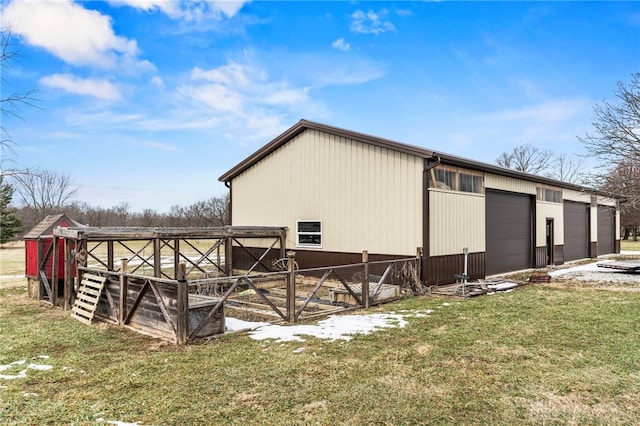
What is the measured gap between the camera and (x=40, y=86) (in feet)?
40.2

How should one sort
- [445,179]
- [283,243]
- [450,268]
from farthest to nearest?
[283,243] → [450,268] → [445,179]

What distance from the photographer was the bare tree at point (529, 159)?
51.5 meters

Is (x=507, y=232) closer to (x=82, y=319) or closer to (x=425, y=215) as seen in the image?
(x=425, y=215)

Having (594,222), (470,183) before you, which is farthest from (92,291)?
(594,222)

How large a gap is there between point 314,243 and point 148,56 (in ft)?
28.8

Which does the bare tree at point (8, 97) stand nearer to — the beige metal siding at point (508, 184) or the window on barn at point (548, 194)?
the beige metal siding at point (508, 184)

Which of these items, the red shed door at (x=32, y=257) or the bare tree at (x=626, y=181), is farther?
the bare tree at (x=626, y=181)

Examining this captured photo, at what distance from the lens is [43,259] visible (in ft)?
35.3

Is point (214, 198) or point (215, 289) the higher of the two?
point (214, 198)

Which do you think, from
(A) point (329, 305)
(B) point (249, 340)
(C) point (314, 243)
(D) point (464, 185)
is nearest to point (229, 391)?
(B) point (249, 340)

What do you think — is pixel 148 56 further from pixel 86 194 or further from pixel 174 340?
pixel 86 194

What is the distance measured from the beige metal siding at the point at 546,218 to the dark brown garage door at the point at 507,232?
0.68 meters

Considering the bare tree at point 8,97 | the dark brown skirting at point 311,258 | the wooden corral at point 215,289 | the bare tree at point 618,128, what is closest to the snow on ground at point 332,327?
the wooden corral at point 215,289

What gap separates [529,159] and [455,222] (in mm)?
46266
